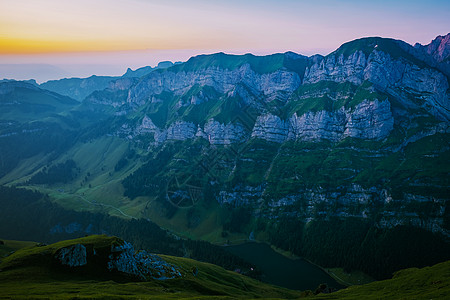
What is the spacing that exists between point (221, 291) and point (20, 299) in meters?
80.5

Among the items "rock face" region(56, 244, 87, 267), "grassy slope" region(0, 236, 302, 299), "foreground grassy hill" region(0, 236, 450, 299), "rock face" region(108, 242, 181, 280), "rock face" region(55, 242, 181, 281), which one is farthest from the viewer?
"rock face" region(108, 242, 181, 280)

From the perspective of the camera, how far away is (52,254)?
105500mm

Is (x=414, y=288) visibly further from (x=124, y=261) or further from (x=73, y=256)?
(x=73, y=256)

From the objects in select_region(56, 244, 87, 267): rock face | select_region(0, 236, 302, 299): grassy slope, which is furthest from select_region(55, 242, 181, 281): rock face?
select_region(0, 236, 302, 299): grassy slope

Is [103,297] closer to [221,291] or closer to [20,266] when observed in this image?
[20,266]

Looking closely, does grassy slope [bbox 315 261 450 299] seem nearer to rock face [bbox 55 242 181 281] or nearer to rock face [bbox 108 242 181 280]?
rock face [bbox 108 242 181 280]

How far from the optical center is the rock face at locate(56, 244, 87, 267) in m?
101

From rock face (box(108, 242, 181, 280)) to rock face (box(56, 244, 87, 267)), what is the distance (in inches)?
362

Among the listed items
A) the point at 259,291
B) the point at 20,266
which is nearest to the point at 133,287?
the point at 20,266

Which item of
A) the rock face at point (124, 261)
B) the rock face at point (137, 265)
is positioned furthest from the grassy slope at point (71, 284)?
the rock face at point (137, 265)

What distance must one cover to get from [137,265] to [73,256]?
2354 centimetres

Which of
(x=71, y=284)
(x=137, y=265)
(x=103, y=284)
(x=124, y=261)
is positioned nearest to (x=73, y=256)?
(x=71, y=284)

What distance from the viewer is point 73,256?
101500 millimetres

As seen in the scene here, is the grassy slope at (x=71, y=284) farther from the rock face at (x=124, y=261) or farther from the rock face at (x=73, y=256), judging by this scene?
the rock face at (x=124, y=261)
